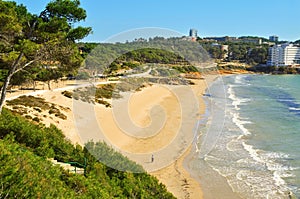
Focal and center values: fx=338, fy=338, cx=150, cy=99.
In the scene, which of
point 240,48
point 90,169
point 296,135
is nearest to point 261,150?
point 296,135

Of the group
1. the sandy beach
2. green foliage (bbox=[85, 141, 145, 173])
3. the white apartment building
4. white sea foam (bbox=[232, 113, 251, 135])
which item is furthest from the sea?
the white apartment building

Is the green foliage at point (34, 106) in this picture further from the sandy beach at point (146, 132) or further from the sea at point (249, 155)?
the sea at point (249, 155)

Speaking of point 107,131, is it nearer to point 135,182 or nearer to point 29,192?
point 135,182

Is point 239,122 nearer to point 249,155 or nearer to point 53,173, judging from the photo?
point 249,155

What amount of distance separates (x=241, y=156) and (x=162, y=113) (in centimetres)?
1244

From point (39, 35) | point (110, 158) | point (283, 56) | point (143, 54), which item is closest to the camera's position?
point (110, 158)

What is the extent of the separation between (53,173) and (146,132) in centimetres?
1476

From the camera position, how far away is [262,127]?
76.7 feet

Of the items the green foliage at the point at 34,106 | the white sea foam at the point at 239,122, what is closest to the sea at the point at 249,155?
the white sea foam at the point at 239,122

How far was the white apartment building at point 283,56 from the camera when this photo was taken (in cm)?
11638

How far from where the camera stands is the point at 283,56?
117 metres

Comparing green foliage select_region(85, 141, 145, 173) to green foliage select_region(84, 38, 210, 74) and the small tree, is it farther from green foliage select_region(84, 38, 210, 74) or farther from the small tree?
green foliage select_region(84, 38, 210, 74)

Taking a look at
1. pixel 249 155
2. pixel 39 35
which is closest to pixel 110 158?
pixel 39 35

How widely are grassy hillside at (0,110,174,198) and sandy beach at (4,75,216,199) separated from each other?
453 cm
